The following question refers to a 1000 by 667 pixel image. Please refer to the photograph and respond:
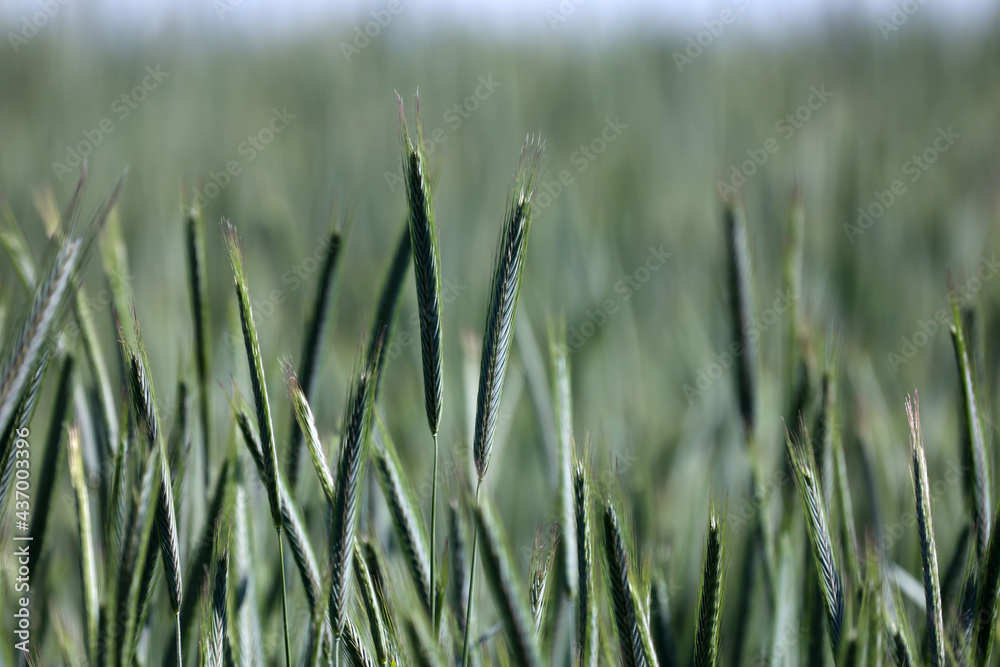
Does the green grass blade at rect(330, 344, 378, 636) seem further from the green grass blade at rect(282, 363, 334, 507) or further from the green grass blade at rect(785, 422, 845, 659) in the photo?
the green grass blade at rect(785, 422, 845, 659)

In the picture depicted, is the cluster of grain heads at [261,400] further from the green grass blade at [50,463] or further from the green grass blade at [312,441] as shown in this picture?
the green grass blade at [50,463]

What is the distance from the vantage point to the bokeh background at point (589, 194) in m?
1.08

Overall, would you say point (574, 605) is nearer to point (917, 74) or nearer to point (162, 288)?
point (162, 288)

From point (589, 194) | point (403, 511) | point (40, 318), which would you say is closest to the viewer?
point (40, 318)

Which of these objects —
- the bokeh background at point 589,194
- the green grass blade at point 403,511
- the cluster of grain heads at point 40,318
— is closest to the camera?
the cluster of grain heads at point 40,318

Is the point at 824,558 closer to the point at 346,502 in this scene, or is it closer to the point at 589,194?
the point at 346,502

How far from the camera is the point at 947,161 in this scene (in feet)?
6.80

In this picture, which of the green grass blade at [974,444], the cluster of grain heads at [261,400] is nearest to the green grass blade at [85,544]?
the cluster of grain heads at [261,400]

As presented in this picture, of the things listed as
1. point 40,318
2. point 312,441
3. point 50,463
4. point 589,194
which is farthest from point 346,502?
point 589,194

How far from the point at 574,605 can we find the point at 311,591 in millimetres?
213

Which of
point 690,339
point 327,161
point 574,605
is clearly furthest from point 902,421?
point 327,161

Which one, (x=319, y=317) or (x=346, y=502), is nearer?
(x=346, y=502)

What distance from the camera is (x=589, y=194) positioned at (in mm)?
1974

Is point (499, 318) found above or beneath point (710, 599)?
above
